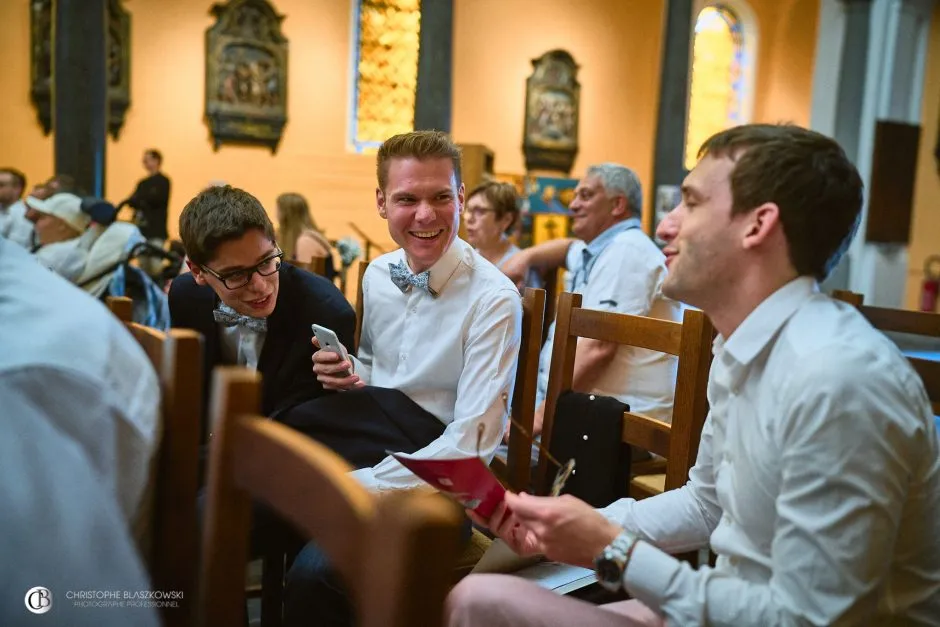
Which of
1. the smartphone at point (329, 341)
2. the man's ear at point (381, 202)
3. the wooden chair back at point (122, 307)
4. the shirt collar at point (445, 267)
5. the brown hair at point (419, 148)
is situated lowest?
the smartphone at point (329, 341)

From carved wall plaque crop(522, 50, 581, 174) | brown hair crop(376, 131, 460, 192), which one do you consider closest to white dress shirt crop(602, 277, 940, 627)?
brown hair crop(376, 131, 460, 192)

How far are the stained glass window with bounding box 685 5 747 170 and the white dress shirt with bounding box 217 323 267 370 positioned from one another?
11.1 meters

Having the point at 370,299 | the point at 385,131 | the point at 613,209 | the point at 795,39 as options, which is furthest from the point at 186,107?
the point at 795,39

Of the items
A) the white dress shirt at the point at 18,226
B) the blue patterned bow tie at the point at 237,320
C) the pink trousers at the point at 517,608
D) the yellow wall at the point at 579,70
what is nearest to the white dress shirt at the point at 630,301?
the blue patterned bow tie at the point at 237,320

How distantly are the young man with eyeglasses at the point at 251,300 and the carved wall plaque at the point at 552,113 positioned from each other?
9579 millimetres

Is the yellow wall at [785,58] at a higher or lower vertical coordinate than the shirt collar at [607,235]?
higher

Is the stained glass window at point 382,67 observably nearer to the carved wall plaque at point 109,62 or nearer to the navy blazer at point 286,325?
the carved wall plaque at point 109,62

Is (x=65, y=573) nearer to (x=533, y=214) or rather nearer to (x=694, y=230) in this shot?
(x=694, y=230)

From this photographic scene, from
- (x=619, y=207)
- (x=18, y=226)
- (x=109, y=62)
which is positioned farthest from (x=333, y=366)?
(x=109, y=62)

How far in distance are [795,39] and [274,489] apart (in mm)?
13633

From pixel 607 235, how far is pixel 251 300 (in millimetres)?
1879

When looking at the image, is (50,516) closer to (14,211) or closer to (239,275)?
(239,275)

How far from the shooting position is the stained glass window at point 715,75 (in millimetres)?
12383
